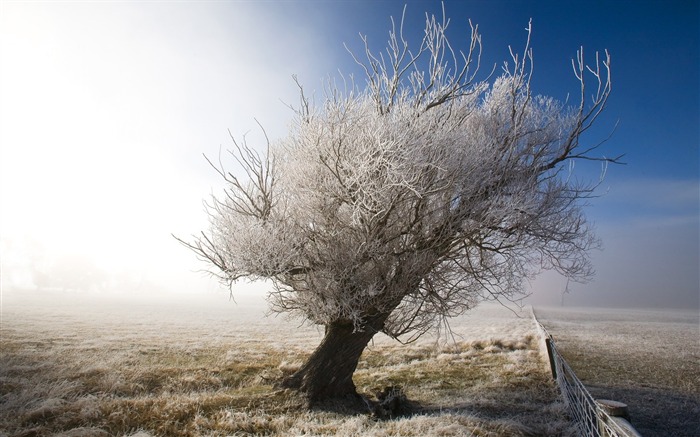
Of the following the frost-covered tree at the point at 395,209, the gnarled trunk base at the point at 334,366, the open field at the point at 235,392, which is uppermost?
the frost-covered tree at the point at 395,209

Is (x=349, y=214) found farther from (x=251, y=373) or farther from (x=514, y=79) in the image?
(x=251, y=373)

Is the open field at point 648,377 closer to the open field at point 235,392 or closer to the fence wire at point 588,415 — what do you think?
the fence wire at point 588,415

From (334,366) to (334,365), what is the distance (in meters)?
0.02

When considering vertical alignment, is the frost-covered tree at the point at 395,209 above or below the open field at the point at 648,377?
above

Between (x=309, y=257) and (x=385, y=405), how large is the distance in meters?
3.60

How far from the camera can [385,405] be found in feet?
27.0

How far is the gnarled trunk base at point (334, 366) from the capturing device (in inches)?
346

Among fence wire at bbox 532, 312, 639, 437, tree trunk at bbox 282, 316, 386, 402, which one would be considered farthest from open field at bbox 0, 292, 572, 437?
tree trunk at bbox 282, 316, 386, 402

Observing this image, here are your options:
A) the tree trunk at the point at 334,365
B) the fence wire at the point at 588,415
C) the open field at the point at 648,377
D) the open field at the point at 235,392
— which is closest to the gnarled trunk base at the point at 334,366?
the tree trunk at the point at 334,365

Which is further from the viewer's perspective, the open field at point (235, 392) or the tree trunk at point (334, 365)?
the tree trunk at point (334, 365)

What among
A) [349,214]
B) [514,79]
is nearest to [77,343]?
[349,214]

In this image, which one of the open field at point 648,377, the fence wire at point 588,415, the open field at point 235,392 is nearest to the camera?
the fence wire at point 588,415

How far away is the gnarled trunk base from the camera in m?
8.78

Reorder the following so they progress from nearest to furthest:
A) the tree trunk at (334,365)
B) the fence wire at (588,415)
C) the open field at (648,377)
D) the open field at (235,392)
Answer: the fence wire at (588,415) < the open field at (235,392) < the open field at (648,377) < the tree trunk at (334,365)
